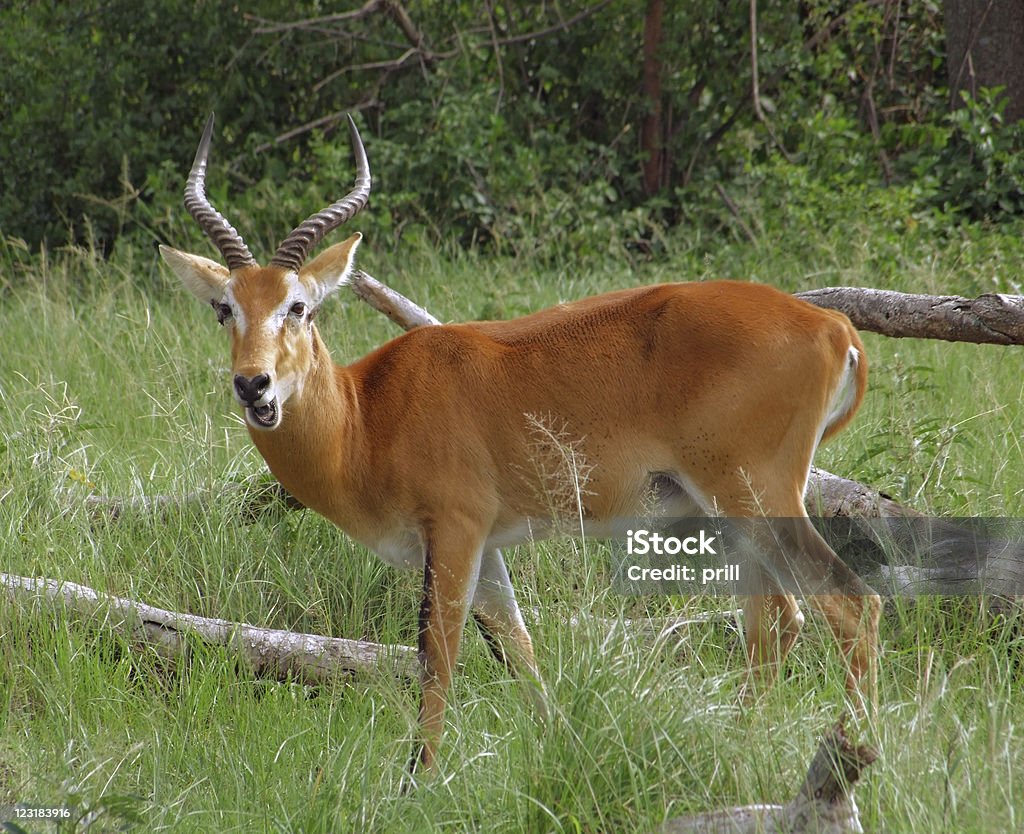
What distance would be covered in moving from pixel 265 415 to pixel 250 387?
0.13 metres

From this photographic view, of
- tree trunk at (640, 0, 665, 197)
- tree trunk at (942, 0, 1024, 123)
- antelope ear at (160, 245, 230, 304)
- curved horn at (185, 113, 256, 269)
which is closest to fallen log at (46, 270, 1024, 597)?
antelope ear at (160, 245, 230, 304)

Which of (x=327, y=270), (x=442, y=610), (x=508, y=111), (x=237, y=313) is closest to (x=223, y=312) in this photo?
(x=237, y=313)

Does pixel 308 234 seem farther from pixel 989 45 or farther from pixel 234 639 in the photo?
pixel 989 45

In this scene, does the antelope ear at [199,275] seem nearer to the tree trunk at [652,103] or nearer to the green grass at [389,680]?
the green grass at [389,680]

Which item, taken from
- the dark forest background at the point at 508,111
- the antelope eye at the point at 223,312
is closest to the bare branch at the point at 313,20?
the dark forest background at the point at 508,111

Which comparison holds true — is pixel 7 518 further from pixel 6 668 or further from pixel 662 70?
pixel 662 70

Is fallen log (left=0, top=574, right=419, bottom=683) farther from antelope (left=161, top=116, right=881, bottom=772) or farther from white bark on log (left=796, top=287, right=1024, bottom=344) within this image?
white bark on log (left=796, top=287, right=1024, bottom=344)

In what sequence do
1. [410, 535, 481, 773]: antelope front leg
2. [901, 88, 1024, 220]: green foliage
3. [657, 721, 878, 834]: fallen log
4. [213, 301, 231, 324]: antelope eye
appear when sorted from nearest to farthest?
[657, 721, 878, 834]: fallen log < [410, 535, 481, 773]: antelope front leg < [213, 301, 231, 324]: antelope eye < [901, 88, 1024, 220]: green foliage

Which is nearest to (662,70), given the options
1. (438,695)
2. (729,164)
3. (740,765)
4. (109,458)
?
(729,164)

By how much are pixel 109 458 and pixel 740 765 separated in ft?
12.8

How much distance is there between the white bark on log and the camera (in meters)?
4.47

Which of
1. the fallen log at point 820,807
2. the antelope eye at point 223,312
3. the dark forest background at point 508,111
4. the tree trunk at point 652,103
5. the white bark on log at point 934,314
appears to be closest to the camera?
the fallen log at point 820,807

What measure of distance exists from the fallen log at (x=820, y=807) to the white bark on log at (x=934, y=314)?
2.18 metres

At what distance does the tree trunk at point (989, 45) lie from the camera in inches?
381
